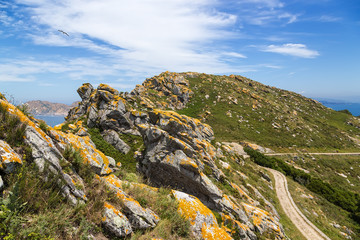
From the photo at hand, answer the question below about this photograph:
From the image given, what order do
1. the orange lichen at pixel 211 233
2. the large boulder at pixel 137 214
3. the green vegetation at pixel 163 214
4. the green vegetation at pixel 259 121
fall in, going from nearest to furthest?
the large boulder at pixel 137 214
the green vegetation at pixel 163 214
the orange lichen at pixel 211 233
the green vegetation at pixel 259 121

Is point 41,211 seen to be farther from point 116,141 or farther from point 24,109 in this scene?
point 116,141

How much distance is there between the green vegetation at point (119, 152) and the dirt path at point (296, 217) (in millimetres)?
25538

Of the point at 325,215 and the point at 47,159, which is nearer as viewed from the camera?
the point at 47,159

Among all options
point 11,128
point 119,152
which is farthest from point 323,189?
point 11,128

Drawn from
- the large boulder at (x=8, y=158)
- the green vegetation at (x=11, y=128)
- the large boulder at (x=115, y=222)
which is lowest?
the large boulder at (x=115, y=222)

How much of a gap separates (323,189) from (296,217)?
21286mm

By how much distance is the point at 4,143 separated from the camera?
537 centimetres

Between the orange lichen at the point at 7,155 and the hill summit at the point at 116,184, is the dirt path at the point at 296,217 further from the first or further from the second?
the orange lichen at the point at 7,155

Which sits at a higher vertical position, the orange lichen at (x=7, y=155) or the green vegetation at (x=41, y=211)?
the orange lichen at (x=7, y=155)

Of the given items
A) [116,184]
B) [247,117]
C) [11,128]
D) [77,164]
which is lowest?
[116,184]

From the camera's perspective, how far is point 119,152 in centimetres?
1956

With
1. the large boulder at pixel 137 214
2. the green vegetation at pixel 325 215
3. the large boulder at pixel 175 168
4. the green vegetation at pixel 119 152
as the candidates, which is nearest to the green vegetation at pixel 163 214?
the large boulder at pixel 137 214

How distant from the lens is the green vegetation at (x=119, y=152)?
1783 centimetres

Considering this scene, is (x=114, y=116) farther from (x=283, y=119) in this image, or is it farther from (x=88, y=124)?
(x=283, y=119)
